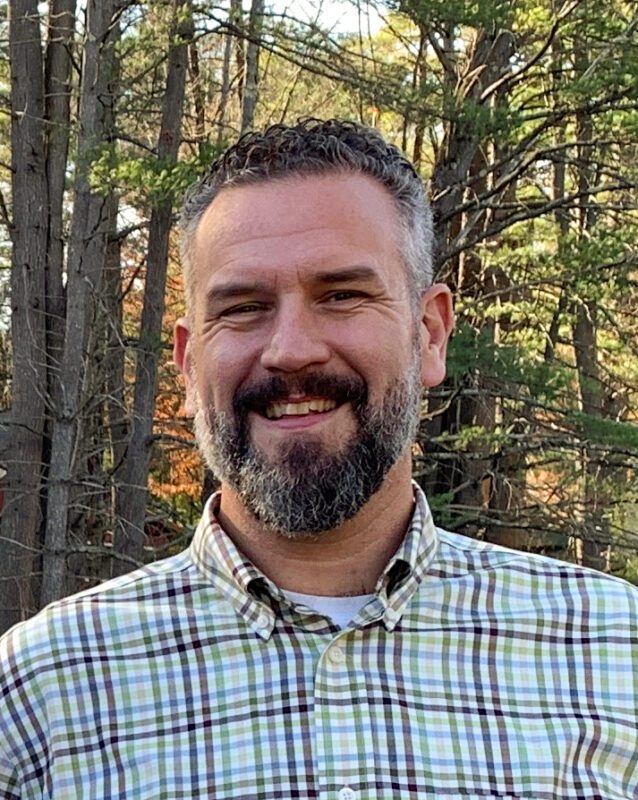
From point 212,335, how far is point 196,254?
0.55ft

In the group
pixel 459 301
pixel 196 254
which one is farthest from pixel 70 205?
pixel 196 254

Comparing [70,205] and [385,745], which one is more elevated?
[70,205]

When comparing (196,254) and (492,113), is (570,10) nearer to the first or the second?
(492,113)

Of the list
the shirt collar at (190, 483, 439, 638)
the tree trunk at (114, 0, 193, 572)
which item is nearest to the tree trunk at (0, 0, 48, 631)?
the tree trunk at (114, 0, 193, 572)

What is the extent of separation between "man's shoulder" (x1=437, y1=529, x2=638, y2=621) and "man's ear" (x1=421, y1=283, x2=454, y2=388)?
0.97ft

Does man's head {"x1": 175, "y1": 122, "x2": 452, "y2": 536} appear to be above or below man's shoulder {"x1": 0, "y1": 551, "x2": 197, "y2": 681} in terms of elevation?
above

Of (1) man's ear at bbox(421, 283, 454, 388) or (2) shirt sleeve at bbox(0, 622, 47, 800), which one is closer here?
(2) shirt sleeve at bbox(0, 622, 47, 800)

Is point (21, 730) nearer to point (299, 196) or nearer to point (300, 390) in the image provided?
point (300, 390)

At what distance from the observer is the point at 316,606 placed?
1.58 m

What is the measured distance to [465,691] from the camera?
4.94 ft

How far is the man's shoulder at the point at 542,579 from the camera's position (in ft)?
5.36

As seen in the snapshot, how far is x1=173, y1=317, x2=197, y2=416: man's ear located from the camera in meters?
1.68

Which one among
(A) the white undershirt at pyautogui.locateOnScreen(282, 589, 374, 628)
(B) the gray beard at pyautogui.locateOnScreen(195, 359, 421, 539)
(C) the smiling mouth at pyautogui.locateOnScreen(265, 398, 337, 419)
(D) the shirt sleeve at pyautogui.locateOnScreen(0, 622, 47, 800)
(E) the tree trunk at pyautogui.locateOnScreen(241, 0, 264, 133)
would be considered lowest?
(D) the shirt sleeve at pyautogui.locateOnScreen(0, 622, 47, 800)

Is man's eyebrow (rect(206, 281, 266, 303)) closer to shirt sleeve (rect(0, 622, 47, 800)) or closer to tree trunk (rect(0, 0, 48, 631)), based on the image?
shirt sleeve (rect(0, 622, 47, 800))
